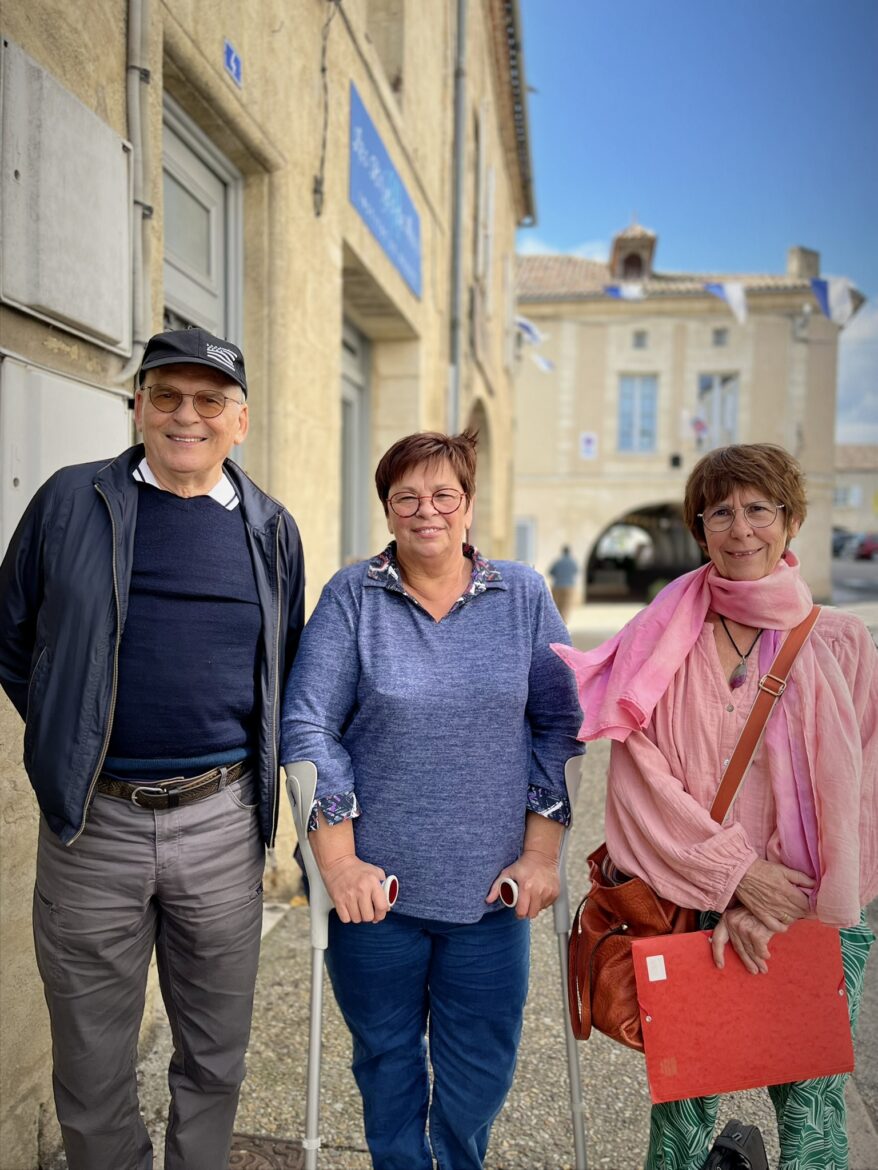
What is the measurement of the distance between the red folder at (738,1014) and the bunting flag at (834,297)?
12387 millimetres

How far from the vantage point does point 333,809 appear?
5.90ft

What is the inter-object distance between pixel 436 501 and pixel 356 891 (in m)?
0.83

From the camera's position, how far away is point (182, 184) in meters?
3.33

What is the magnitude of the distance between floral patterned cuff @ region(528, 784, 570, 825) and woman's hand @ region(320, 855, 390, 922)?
1.23ft

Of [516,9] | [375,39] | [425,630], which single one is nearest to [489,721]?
[425,630]

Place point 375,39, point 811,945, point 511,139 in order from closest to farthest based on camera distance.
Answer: point 811,945, point 375,39, point 511,139

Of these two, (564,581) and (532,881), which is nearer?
(532,881)

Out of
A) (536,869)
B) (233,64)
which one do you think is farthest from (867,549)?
(536,869)

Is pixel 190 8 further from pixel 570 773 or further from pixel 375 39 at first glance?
pixel 375 39

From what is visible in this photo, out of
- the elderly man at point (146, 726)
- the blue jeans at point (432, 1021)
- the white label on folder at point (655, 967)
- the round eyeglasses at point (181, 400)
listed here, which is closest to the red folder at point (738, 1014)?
the white label on folder at point (655, 967)

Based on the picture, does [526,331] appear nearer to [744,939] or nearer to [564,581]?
[564,581]

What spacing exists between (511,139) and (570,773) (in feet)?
47.1

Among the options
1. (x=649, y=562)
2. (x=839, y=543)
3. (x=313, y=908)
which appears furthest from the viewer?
(x=839, y=543)

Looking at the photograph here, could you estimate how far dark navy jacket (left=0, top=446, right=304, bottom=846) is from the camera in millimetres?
1666
